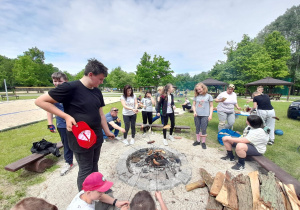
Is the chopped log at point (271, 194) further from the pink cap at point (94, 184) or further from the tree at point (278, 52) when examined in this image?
the tree at point (278, 52)

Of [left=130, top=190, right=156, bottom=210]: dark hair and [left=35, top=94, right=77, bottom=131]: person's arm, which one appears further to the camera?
[left=35, top=94, right=77, bottom=131]: person's arm

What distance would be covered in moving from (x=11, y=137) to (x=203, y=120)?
23.6ft

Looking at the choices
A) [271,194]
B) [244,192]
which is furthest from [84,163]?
[271,194]

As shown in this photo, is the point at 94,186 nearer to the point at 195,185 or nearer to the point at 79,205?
the point at 79,205

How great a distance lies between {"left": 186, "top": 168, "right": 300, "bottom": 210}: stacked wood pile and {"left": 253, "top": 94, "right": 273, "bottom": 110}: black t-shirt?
296cm

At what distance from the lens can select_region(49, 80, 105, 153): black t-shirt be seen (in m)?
1.55

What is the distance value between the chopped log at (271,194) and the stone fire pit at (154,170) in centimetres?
121

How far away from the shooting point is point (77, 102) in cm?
164

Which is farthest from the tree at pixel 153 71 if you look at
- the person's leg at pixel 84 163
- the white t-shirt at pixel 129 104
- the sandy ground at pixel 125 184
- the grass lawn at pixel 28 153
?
the person's leg at pixel 84 163

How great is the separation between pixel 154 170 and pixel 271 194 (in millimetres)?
1953

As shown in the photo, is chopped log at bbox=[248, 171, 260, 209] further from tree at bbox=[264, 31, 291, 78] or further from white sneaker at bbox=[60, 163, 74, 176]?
tree at bbox=[264, 31, 291, 78]

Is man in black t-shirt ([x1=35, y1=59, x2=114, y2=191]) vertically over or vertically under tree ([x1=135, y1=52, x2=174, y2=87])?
under

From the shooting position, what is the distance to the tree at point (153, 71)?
2692 centimetres

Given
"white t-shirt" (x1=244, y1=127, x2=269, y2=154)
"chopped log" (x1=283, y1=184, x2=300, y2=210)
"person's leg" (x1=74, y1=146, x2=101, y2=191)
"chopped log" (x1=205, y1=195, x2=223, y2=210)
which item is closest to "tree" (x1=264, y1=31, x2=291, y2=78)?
"white t-shirt" (x1=244, y1=127, x2=269, y2=154)
